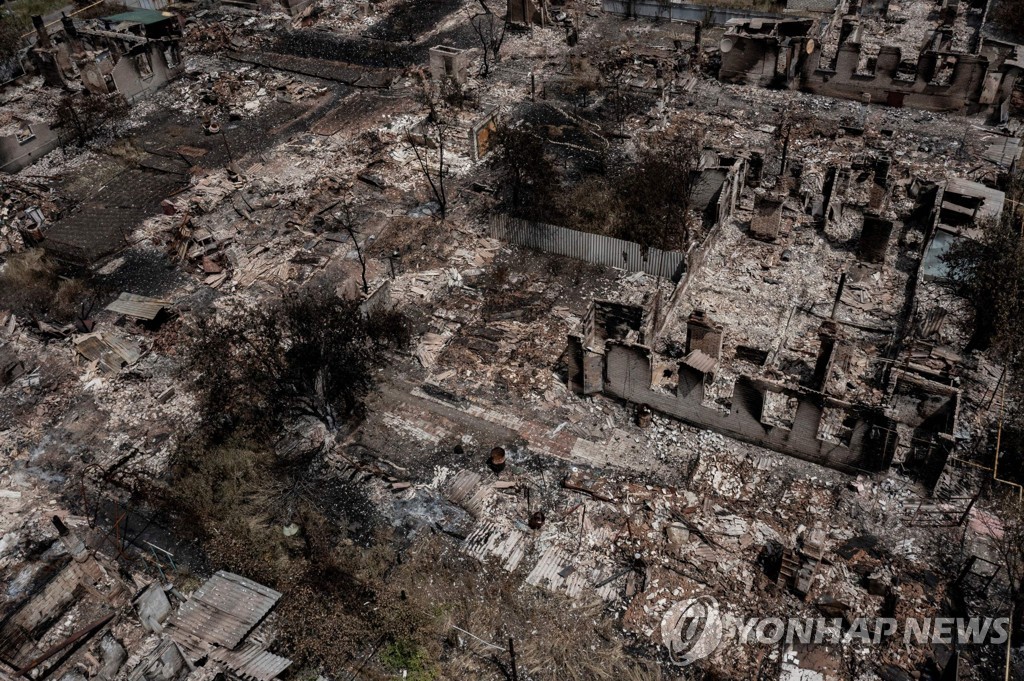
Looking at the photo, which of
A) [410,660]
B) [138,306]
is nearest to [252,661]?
[410,660]

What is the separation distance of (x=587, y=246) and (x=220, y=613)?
1638 centimetres

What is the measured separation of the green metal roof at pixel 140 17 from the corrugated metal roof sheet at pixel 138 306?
23117mm

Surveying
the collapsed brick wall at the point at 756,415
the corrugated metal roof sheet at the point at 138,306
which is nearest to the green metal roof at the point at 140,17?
the corrugated metal roof sheet at the point at 138,306

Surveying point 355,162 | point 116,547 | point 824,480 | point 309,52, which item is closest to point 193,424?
point 116,547

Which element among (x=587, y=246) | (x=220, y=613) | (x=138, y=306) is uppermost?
(x=587, y=246)

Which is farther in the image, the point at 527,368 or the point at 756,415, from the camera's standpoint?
the point at 527,368

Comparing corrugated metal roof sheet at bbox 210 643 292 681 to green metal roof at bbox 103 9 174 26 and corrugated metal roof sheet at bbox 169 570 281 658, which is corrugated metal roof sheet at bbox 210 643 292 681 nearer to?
corrugated metal roof sheet at bbox 169 570 281 658

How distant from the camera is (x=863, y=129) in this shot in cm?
3198

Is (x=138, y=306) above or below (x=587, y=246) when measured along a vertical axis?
below

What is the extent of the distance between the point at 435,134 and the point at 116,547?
22.0 m

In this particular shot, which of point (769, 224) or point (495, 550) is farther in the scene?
point (769, 224)

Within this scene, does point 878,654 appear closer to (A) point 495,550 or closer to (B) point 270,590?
(A) point 495,550

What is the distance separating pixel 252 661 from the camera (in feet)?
52.1

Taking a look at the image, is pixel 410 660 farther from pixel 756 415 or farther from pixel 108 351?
pixel 108 351
